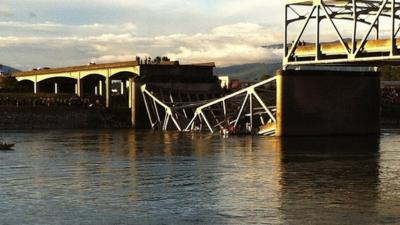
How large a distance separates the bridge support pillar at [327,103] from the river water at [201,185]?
1768 cm

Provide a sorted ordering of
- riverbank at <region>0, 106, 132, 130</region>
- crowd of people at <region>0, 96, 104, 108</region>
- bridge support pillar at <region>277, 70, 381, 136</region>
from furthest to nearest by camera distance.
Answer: crowd of people at <region>0, 96, 104, 108</region> → riverbank at <region>0, 106, 132, 130</region> → bridge support pillar at <region>277, 70, 381, 136</region>

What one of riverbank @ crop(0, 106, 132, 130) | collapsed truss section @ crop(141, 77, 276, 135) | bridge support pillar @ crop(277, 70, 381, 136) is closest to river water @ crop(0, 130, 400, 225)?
bridge support pillar @ crop(277, 70, 381, 136)

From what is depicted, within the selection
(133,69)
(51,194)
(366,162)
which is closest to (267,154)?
(366,162)

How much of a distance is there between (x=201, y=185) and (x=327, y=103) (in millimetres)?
59729

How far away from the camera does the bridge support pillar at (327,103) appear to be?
108 meters

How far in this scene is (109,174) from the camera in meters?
60.8

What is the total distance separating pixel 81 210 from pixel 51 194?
6.62 m

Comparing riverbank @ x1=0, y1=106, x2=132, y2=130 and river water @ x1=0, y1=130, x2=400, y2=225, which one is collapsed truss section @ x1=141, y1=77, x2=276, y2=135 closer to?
riverbank @ x1=0, y1=106, x2=132, y2=130

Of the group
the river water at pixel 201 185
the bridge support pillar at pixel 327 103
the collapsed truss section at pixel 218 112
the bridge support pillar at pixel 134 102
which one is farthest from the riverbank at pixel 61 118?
the river water at pixel 201 185

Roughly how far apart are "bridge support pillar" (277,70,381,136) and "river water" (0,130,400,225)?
1768cm

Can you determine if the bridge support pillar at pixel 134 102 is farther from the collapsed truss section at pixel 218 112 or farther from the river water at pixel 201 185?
the river water at pixel 201 185

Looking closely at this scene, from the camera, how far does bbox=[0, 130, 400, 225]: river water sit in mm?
41125

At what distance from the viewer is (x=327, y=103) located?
111 metres

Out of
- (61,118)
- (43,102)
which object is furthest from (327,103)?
(43,102)
